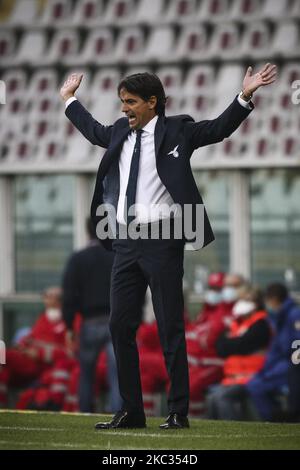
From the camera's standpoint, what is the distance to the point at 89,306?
1180 cm

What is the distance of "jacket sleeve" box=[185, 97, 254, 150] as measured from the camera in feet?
24.1

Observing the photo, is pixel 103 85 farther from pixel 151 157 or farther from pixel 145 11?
pixel 151 157

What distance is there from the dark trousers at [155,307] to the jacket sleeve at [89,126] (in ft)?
1.69

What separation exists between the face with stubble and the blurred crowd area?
3896 mm

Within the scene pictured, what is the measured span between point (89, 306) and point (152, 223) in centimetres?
433

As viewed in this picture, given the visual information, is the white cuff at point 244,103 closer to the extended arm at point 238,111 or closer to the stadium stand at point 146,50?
the extended arm at point 238,111

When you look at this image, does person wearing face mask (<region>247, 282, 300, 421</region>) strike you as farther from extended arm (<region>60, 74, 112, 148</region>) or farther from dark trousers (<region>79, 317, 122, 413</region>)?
extended arm (<region>60, 74, 112, 148</region>)

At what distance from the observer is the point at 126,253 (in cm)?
757

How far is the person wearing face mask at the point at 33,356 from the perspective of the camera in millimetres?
12977

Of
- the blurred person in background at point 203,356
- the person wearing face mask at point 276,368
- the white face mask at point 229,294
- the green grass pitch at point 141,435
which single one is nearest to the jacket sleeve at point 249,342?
the person wearing face mask at point 276,368

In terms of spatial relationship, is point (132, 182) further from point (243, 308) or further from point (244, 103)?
point (243, 308)

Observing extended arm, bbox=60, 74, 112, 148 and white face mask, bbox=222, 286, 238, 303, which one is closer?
extended arm, bbox=60, 74, 112, 148

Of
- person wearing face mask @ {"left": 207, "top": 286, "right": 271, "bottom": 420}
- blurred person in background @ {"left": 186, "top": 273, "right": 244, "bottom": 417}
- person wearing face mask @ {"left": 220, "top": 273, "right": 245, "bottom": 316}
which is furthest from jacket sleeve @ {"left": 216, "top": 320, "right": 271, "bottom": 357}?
person wearing face mask @ {"left": 220, "top": 273, "right": 245, "bottom": 316}
